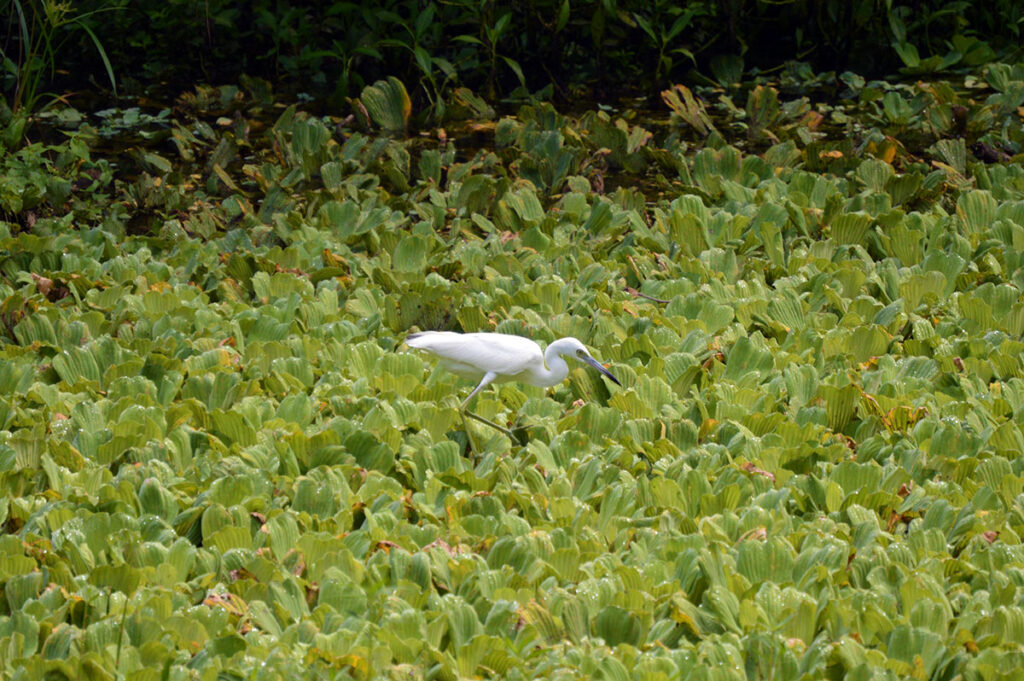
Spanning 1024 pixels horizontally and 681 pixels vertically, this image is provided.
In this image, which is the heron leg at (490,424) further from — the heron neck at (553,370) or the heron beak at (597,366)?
the heron beak at (597,366)

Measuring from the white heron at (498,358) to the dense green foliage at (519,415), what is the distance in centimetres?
12

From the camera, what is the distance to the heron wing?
361cm

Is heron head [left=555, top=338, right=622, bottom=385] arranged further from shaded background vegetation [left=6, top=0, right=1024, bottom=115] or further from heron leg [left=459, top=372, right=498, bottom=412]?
shaded background vegetation [left=6, top=0, right=1024, bottom=115]

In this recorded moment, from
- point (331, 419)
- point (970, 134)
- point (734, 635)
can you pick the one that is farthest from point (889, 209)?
point (734, 635)

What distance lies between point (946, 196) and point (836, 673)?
12.1 feet

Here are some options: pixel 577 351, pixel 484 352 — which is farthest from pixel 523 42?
pixel 484 352

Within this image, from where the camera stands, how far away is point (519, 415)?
3787mm

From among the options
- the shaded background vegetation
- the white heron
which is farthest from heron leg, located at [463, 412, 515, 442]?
the shaded background vegetation

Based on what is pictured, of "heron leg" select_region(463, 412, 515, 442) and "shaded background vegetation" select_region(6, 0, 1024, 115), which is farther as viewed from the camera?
"shaded background vegetation" select_region(6, 0, 1024, 115)

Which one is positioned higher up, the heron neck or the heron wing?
the heron wing

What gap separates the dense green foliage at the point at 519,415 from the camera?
2.73m

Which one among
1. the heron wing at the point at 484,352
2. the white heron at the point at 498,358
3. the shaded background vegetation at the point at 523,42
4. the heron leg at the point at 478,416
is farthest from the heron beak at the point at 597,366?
the shaded background vegetation at the point at 523,42

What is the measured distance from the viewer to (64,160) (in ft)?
20.0

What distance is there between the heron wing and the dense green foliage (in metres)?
0.16
